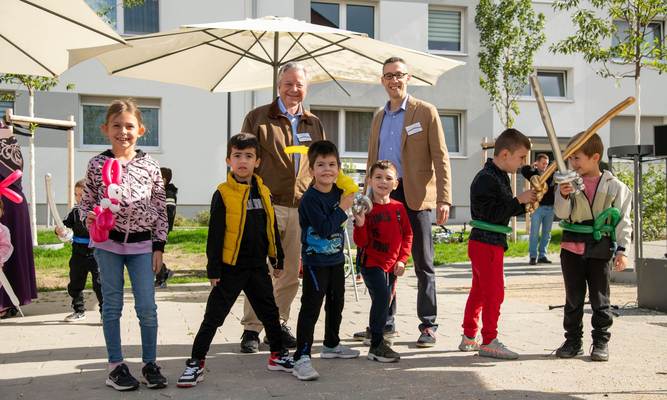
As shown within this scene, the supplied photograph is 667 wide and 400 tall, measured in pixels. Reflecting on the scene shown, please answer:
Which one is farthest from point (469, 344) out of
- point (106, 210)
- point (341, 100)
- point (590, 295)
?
point (341, 100)

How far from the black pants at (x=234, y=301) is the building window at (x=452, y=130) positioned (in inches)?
770

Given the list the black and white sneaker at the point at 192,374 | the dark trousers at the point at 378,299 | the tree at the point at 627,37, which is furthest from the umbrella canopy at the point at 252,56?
the tree at the point at 627,37

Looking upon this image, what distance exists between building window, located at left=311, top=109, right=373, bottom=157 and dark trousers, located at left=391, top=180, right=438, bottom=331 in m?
17.2

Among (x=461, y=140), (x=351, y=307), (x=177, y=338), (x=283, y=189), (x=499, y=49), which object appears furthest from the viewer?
(x=461, y=140)

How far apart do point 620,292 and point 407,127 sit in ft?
15.2

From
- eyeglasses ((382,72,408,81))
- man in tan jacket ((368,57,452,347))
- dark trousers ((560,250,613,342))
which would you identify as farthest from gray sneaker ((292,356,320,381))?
eyeglasses ((382,72,408,81))

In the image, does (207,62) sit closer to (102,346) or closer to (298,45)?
(298,45)

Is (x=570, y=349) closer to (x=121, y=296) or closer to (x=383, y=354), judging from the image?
(x=383, y=354)

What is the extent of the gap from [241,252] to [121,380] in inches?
40.6

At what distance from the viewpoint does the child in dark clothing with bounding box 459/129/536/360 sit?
4.92 metres

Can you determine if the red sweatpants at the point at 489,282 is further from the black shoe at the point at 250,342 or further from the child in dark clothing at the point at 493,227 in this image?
the black shoe at the point at 250,342

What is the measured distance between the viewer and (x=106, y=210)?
4016mm

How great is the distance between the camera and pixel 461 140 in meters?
23.5

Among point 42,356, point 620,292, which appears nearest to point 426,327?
point 42,356
